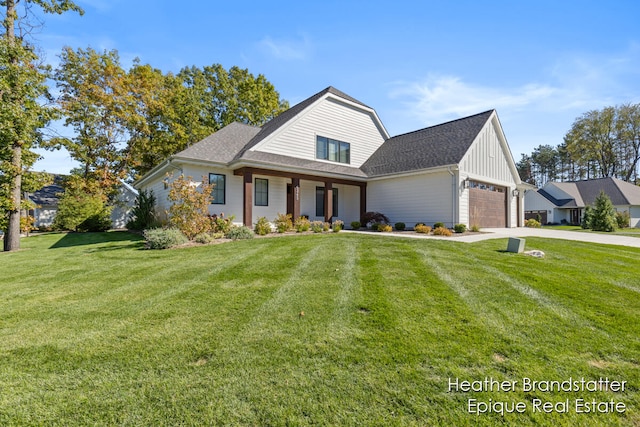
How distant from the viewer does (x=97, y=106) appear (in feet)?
66.7

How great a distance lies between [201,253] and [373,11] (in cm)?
872

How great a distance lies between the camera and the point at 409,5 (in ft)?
26.8

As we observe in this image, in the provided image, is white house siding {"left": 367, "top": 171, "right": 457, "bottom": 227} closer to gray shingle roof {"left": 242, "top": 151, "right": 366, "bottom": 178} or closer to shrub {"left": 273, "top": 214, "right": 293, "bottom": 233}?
gray shingle roof {"left": 242, "top": 151, "right": 366, "bottom": 178}

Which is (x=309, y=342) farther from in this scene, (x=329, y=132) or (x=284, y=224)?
(x=329, y=132)

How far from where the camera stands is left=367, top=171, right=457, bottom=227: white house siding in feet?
43.3

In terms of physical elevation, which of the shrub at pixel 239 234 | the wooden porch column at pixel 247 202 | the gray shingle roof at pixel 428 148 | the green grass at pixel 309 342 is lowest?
the green grass at pixel 309 342

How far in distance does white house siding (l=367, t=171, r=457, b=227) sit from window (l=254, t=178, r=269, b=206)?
5.89 meters

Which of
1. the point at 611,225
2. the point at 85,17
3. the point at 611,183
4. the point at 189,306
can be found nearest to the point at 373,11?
the point at 189,306

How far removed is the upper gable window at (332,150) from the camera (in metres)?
15.4

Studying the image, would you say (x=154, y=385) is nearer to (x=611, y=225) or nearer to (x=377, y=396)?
(x=377, y=396)

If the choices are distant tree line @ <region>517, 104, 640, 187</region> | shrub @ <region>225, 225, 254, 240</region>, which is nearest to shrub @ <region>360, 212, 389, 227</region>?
shrub @ <region>225, 225, 254, 240</region>

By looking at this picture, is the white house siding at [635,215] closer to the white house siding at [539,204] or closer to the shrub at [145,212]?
the white house siding at [539,204]

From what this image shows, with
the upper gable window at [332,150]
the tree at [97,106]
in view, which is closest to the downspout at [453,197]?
the upper gable window at [332,150]

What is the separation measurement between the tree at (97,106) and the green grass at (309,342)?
63.9ft
